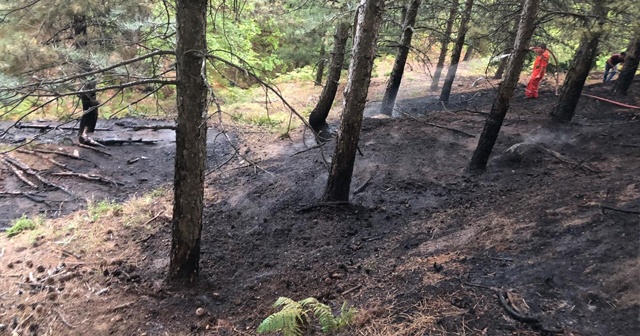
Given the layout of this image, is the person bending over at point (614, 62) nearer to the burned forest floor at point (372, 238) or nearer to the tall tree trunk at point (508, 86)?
the burned forest floor at point (372, 238)

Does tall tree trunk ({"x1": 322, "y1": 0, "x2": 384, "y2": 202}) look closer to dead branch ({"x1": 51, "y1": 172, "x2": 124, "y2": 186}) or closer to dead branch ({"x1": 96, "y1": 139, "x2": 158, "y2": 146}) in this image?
dead branch ({"x1": 51, "y1": 172, "x2": 124, "y2": 186})

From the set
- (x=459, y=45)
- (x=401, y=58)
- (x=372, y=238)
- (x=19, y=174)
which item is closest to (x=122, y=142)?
(x=19, y=174)

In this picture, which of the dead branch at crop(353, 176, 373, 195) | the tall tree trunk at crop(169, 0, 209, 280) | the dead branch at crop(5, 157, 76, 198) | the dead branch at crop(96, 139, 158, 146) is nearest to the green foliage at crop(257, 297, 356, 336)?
the tall tree trunk at crop(169, 0, 209, 280)

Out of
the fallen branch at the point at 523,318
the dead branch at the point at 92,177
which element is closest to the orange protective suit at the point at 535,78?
the fallen branch at the point at 523,318

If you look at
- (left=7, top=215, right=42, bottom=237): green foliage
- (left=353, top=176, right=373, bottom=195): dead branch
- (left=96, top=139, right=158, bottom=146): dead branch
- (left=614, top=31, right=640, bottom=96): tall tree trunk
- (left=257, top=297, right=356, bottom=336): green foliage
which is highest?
(left=614, top=31, right=640, bottom=96): tall tree trunk

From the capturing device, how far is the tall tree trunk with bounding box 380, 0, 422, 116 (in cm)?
1216

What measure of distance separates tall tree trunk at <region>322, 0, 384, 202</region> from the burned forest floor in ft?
1.69

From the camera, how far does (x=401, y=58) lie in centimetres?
1306

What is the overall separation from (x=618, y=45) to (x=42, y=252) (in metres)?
13.6

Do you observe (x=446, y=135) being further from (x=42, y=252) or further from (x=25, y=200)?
(x=25, y=200)

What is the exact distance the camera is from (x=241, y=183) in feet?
33.7

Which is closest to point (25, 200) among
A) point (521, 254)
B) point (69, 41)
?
point (69, 41)

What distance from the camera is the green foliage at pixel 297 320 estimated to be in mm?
3656

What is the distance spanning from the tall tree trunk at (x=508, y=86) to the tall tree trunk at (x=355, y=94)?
2.95 meters
